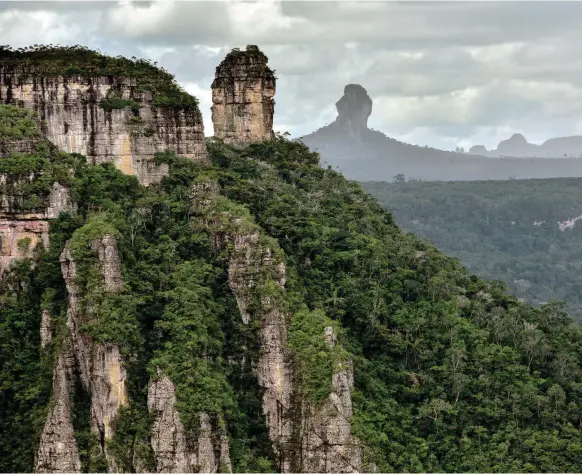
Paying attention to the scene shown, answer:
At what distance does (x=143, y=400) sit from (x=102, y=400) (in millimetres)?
1389

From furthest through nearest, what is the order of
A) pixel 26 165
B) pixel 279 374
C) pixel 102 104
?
pixel 102 104 < pixel 26 165 < pixel 279 374

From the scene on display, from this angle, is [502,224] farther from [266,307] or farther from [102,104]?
[266,307]

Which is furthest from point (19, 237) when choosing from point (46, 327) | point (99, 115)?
point (99, 115)

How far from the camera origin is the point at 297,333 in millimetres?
49375

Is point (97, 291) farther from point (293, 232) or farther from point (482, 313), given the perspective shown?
point (482, 313)

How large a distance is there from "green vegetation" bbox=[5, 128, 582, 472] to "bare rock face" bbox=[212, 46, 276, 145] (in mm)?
5894

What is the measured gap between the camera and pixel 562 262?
15400 centimetres

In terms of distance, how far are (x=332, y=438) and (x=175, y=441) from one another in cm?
580

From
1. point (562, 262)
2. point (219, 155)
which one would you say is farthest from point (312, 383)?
point (562, 262)

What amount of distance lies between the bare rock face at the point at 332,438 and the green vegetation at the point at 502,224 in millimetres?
91255

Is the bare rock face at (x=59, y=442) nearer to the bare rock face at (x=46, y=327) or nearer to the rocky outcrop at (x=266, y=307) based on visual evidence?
the bare rock face at (x=46, y=327)

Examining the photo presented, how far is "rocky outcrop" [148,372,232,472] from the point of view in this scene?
45.5 m

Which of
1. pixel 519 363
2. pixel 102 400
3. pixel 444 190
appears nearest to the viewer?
pixel 102 400

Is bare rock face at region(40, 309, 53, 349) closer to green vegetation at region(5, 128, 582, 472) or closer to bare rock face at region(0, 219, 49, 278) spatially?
green vegetation at region(5, 128, 582, 472)
